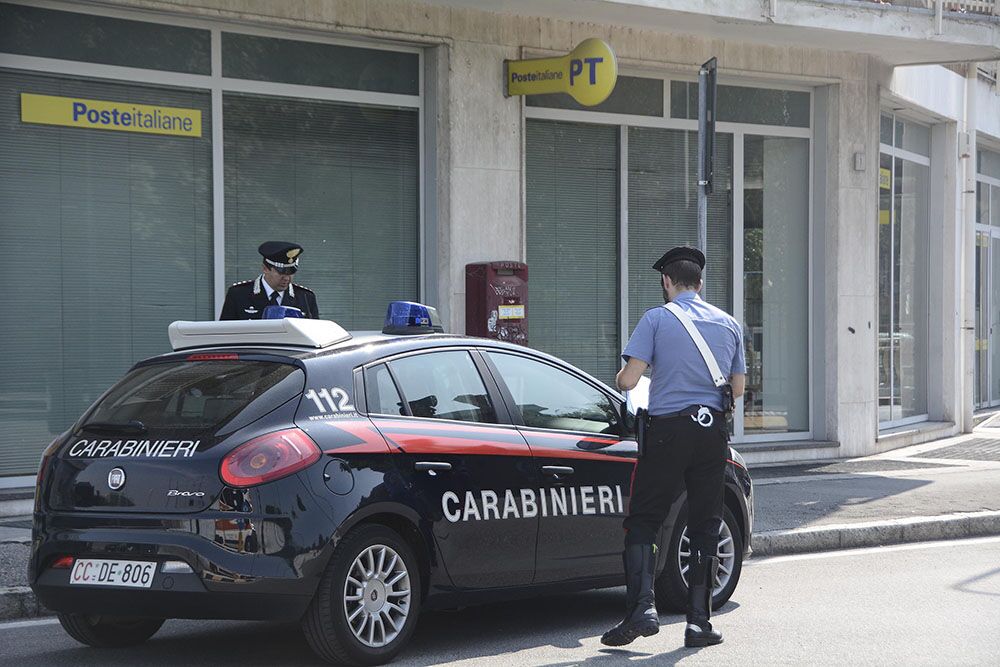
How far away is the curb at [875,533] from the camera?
1045cm

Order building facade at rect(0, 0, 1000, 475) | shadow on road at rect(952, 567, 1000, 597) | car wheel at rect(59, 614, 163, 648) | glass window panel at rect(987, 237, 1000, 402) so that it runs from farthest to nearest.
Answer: glass window panel at rect(987, 237, 1000, 402), building facade at rect(0, 0, 1000, 475), shadow on road at rect(952, 567, 1000, 597), car wheel at rect(59, 614, 163, 648)

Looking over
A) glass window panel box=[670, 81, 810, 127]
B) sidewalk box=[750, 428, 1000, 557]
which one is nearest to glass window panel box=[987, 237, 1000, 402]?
sidewalk box=[750, 428, 1000, 557]

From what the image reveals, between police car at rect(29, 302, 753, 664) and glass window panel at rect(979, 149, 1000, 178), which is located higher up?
glass window panel at rect(979, 149, 1000, 178)

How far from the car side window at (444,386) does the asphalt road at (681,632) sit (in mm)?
1106

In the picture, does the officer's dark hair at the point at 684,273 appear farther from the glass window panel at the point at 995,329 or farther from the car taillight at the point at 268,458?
the glass window panel at the point at 995,329

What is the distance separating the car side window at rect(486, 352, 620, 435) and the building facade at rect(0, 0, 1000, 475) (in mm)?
5135

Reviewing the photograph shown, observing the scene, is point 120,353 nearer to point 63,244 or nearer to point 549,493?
point 63,244

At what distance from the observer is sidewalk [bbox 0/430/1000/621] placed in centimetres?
975

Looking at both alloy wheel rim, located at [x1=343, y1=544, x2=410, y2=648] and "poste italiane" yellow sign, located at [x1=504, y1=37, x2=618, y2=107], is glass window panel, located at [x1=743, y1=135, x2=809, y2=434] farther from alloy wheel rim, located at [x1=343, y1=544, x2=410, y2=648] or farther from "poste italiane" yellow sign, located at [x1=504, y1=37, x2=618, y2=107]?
alloy wheel rim, located at [x1=343, y1=544, x2=410, y2=648]

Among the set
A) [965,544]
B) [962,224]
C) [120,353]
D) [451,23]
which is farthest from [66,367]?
[962,224]

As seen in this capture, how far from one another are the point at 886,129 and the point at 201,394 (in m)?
13.4

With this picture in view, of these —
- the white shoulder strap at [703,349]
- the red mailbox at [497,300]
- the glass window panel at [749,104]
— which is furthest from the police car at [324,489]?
the glass window panel at [749,104]

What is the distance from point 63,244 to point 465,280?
3620 mm

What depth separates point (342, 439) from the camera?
6316 millimetres
